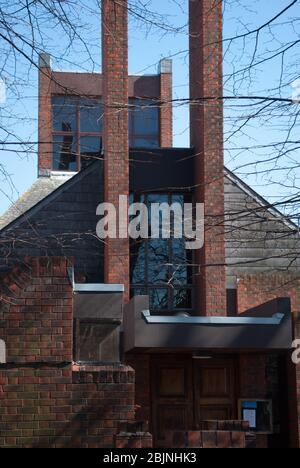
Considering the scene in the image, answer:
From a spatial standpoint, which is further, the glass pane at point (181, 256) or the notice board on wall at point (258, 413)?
the glass pane at point (181, 256)

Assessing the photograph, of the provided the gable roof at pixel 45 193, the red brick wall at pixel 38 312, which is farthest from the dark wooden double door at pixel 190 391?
the red brick wall at pixel 38 312

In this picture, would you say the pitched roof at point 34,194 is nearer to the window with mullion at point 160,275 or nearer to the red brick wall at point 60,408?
the window with mullion at point 160,275

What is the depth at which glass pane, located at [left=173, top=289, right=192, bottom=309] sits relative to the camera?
16.7 meters

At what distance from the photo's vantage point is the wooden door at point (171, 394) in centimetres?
1550

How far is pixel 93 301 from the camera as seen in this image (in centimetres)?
998

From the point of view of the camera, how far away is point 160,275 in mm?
16578

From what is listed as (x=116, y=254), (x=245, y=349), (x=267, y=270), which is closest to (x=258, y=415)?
(x=245, y=349)

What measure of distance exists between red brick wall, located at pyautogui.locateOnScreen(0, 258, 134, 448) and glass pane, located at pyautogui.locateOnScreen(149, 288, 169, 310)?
26.7 ft

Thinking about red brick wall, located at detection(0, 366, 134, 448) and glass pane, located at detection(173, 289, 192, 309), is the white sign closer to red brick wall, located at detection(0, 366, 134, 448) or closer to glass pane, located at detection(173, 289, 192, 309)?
glass pane, located at detection(173, 289, 192, 309)

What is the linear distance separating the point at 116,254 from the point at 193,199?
2.37 meters

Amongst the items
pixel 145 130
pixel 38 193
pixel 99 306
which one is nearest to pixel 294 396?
pixel 99 306

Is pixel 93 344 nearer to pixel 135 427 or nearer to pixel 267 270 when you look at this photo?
pixel 135 427

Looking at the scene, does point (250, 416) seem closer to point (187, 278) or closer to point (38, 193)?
point (187, 278)

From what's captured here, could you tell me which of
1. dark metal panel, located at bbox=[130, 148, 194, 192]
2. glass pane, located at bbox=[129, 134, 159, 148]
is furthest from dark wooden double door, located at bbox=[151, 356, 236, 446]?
glass pane, located at bbox=[129, 134, 159, 148]
